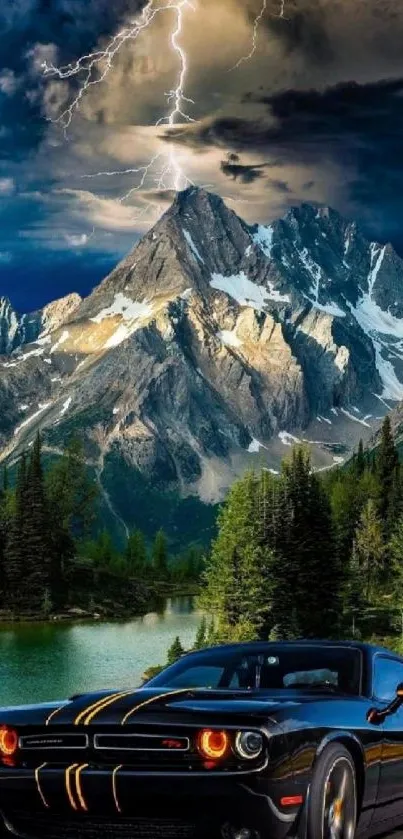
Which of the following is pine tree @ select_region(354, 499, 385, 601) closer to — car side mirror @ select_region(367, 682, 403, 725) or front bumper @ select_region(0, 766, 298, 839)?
car side mirror @ select_region(367, 682, 403, 725)

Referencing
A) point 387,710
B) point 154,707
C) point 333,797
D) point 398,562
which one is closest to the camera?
point 154,707

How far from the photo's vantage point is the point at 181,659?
1139cm

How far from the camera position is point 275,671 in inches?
414

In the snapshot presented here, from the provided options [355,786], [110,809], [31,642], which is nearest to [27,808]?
[110,809]

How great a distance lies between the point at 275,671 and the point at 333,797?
1647 mm

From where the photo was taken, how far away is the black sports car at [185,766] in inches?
325

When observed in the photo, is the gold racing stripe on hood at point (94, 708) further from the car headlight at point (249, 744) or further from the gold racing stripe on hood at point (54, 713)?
the car headlight at point (249, 744)

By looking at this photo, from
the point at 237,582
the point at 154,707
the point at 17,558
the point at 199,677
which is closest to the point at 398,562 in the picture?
the point at 237,582

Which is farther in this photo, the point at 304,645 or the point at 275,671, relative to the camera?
the point at 304,645

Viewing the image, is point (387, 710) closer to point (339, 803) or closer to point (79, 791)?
point (339, 803)

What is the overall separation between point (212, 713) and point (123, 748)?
733 mm

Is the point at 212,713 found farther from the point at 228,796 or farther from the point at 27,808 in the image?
the point at 27,808

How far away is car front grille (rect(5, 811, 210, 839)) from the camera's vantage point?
329 inches

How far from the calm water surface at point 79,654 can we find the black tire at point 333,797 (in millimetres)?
46813
